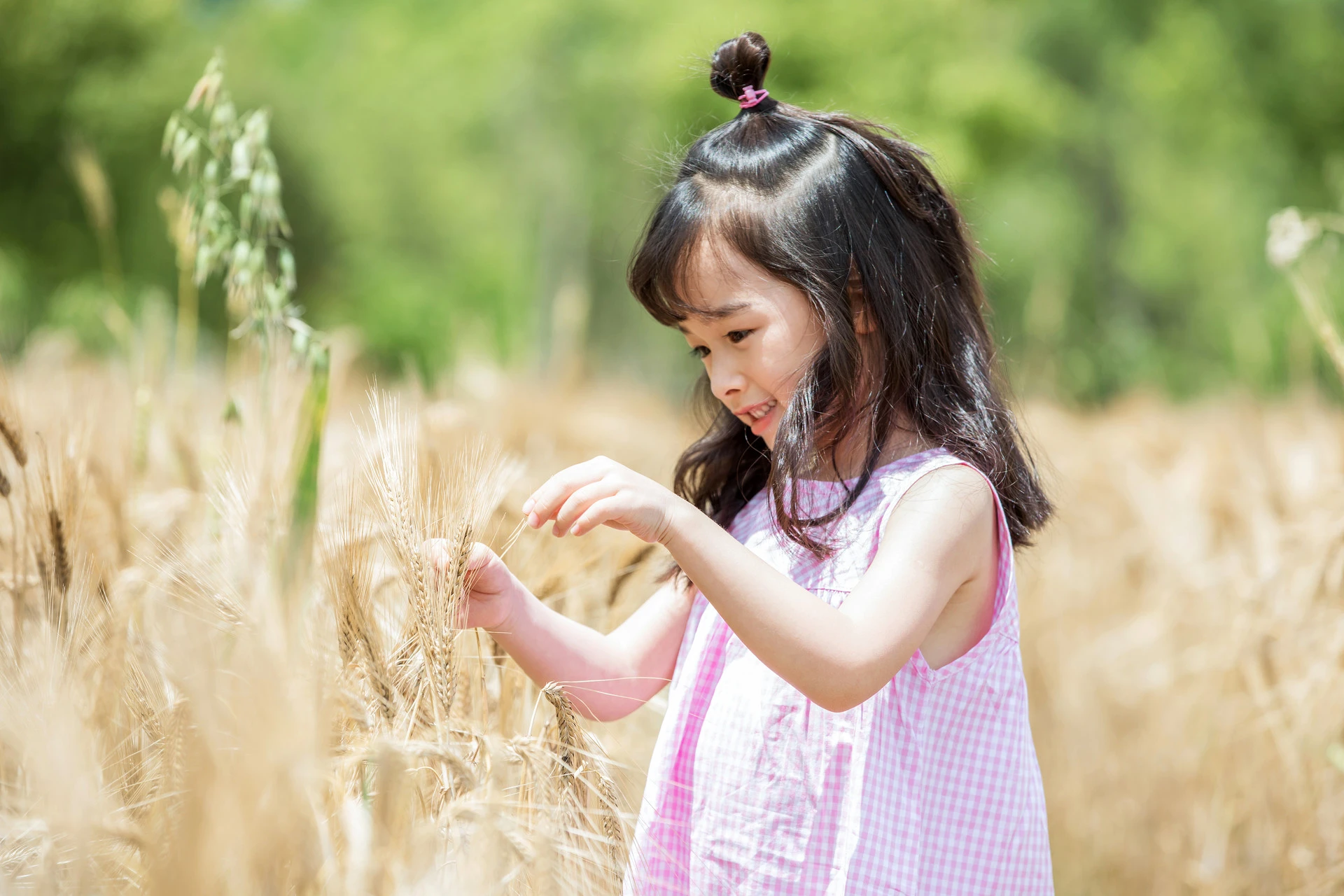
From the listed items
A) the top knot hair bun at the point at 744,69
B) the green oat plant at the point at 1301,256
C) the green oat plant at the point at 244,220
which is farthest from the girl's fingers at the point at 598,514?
the green oat plant at the point at 1301,256

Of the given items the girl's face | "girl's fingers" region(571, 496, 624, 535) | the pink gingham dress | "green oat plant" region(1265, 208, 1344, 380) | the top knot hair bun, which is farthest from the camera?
"green oat plant" region(1265, 208, 1344, 380)

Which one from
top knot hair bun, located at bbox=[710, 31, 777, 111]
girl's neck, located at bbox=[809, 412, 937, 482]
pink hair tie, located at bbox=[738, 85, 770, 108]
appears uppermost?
top knot hair bun, located at bbox=[710, 31, 777, 111]

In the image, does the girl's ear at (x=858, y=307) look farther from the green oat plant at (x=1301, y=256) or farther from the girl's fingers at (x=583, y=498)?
the green oat plant at (x=1301, y=256)

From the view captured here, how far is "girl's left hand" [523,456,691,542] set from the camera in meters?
0.97

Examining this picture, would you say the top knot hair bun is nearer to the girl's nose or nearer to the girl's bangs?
the girl's bangs

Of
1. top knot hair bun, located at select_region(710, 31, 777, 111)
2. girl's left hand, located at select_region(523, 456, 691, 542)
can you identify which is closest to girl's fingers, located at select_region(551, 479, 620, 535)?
girl's left hand, located at select_region(523, 456, 691, 542)

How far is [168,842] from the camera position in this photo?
723 millimetres

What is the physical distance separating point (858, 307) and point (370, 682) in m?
0.68

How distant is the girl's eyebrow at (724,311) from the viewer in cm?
123

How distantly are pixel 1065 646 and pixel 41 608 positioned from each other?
2896 millimetres

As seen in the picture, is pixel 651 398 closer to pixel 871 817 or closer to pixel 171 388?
pixel 171 388

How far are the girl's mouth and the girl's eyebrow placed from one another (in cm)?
10

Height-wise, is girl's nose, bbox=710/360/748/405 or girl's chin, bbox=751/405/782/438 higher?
girl's nose, bbox=710/360/748/405

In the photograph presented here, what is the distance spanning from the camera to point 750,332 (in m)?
1.23
